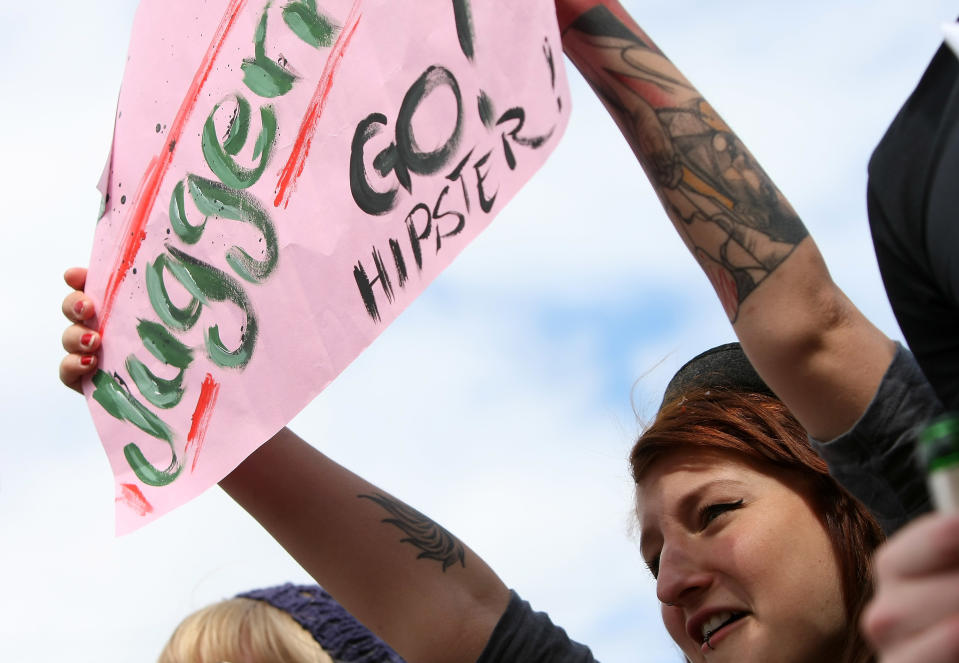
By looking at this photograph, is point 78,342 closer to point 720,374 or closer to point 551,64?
point 551,64

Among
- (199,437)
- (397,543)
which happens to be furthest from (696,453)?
(199,437)

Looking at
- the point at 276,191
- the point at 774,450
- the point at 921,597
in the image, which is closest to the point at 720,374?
the point at 774,450

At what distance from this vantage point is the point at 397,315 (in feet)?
4.70

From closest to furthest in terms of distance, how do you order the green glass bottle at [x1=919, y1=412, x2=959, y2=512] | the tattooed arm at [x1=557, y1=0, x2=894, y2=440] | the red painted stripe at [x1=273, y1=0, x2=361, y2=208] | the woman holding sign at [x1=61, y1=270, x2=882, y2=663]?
the green glass bottle at [x1=919, y1=412, x2=959, y2=512], the tattooed arm at [x1=557, y1=0, x2=894, y2=440], the red painted stripe at [x1=273, y1=0, x2=361, y2=208], the woman holding sign at [x1=61, y1=270, x2=882, y2=663]

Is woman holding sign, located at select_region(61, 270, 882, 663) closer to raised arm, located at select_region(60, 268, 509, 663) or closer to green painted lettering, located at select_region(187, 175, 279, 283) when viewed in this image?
raised arm, located at select_region(60, 268, 509, 663)

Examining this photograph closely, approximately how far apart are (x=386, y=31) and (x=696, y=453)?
3.25 ft

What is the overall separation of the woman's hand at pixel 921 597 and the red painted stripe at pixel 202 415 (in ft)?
4.07

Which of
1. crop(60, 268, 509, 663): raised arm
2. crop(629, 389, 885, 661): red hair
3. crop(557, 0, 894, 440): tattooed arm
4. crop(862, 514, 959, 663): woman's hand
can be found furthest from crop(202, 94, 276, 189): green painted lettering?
crop(862, 514, 959, 663): woman's hand

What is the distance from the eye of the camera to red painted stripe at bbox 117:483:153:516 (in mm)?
1749

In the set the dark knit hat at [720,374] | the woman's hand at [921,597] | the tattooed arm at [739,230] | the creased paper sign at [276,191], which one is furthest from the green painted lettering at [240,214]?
the woman's hand at [921,597]

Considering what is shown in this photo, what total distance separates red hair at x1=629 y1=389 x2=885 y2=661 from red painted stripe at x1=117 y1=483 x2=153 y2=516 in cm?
93

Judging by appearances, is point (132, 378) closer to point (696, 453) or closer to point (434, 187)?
point (434, 187)

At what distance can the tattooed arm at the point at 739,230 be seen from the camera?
1.36 m

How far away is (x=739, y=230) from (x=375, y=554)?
1.01 metres
